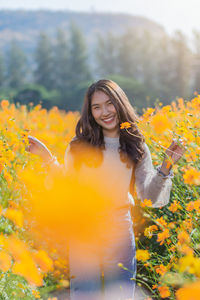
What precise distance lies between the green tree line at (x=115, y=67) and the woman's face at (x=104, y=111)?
17740 mm

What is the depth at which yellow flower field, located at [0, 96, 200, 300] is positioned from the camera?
1.15m

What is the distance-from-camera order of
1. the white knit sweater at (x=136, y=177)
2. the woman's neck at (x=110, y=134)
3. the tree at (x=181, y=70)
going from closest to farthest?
the white knit sweater at (x=136, y=177)
the woman's neck at (x=110, y=134)
the tree at (x=181, y=70)

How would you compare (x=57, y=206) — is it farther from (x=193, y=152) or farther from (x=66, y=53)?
(x=66, y=53)

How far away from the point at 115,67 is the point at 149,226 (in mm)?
37824

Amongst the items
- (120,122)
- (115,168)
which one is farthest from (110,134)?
(115,168)

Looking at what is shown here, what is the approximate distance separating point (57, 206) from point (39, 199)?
0.21m

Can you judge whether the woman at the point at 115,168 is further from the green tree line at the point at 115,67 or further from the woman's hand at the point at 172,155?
the green tree line at the point at 115,67

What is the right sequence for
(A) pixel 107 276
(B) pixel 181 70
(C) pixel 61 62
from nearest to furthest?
(A) pixel 107 276 → (B) pixel 181 70 → (C) pixel 61 62

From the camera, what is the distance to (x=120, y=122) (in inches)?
80.0

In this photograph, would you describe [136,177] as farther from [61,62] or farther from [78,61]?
[61,62]

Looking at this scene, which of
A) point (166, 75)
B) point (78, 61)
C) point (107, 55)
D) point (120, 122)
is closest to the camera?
point (120, 122)

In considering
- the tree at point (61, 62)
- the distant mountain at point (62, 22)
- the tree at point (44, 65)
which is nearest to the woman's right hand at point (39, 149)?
the tree at point (44, 65)

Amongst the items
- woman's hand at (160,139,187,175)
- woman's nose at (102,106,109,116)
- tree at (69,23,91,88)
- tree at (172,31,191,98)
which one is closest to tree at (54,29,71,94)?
tree at (69,23,91,88)

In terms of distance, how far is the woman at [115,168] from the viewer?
1795mm
